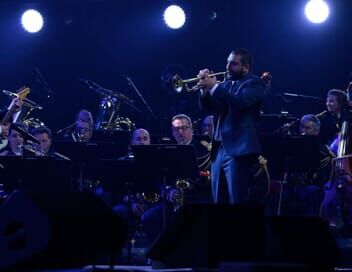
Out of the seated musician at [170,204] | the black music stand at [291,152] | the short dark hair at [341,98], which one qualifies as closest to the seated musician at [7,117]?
the seated musician at [170,204]

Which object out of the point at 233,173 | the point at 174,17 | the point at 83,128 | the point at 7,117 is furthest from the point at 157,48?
→ the point at 233,173

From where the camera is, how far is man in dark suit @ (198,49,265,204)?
351 inches

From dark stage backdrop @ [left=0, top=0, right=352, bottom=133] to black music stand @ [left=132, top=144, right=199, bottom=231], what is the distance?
17.8 feet

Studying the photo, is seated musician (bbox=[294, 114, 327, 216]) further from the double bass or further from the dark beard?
the dark beard

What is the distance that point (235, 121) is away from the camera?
9.10 metres

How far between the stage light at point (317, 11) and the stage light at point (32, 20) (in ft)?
16.2

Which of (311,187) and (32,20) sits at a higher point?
(32,20)

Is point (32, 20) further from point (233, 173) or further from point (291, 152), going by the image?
point (233, 173)

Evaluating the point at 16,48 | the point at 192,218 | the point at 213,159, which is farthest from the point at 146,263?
the point at 16,48

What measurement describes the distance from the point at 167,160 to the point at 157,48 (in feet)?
22.0

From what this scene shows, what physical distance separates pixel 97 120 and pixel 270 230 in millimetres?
9172

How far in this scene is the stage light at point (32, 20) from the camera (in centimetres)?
1567

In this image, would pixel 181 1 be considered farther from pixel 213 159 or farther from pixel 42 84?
pixel 213 159

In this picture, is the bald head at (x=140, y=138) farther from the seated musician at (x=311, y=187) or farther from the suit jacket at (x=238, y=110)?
the suit jacket at (x=238, y=110)
